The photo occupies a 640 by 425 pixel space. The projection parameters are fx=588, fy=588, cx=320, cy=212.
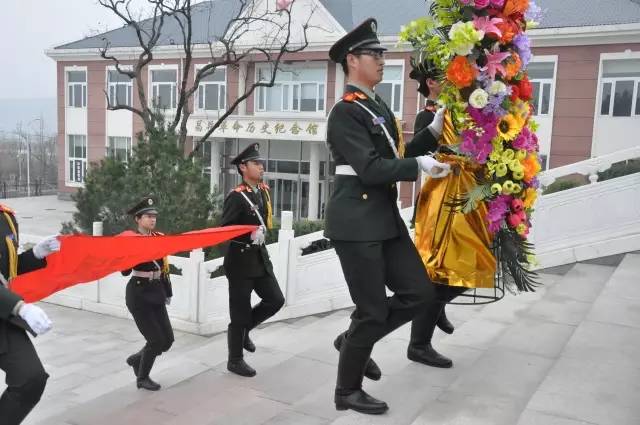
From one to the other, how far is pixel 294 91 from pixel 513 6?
18.6 m

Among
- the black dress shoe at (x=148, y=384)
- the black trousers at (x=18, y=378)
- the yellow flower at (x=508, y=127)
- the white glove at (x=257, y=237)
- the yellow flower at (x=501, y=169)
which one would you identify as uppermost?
the yellow flower at (x=508, y=127)

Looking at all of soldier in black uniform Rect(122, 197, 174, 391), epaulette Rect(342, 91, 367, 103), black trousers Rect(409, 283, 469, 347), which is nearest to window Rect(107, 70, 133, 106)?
soldier in black uniform Rect(122, 197, 174, 391)

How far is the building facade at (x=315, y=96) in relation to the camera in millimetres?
16141

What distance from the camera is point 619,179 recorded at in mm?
6391

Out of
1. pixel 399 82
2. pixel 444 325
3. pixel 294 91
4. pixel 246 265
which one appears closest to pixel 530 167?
pixel 444 325

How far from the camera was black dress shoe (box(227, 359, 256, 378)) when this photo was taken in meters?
4.58

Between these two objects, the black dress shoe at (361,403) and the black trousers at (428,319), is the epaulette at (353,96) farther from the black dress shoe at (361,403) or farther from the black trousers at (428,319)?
the black dress shoe at (361,403)

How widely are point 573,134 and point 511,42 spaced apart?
15.3 meters

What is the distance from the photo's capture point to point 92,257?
146 inches

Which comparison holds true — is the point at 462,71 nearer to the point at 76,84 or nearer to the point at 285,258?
the point at 285,258

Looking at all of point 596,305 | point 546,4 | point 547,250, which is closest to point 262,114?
point 546,4

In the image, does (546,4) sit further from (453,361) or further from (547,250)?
(453,361)

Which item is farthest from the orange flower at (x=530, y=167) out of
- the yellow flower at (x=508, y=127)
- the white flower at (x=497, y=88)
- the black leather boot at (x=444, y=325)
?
the black leather boot at (x=444, y=325)

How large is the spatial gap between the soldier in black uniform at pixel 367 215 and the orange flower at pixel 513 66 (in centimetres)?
63
